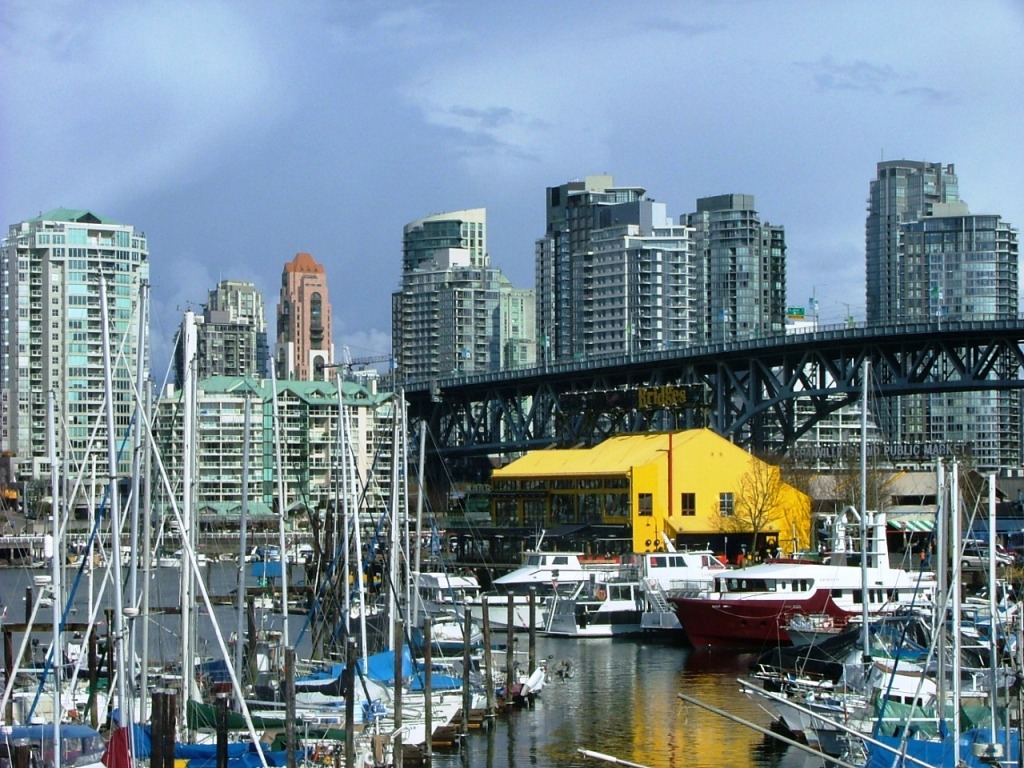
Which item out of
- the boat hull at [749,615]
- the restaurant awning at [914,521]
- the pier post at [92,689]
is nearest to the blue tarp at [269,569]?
the restaurant awning at [914,521]

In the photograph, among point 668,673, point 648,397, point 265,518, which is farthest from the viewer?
point 265,518

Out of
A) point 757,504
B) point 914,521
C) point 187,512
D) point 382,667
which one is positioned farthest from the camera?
point 757,504

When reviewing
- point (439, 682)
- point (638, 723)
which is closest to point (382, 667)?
point (439, 682)

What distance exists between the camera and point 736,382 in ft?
452

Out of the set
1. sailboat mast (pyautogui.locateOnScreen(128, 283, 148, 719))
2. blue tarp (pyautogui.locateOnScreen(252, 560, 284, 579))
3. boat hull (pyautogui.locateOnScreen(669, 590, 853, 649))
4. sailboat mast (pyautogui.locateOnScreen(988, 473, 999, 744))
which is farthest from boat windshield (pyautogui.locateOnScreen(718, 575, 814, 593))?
blue tarp (pyautogui.locateOnScreen(252, 560, 284, 579))

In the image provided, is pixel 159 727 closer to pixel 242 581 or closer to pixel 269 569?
pixel 242 581

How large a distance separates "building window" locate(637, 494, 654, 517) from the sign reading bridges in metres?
26.6

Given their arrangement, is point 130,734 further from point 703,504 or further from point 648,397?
point 648,397

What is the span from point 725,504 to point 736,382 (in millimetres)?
31672

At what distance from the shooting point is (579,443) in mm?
144625

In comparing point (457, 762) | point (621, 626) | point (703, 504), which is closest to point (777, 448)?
point (703, 504)

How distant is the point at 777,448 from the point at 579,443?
1558 centimetres

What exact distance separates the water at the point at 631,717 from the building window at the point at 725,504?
3033 cm

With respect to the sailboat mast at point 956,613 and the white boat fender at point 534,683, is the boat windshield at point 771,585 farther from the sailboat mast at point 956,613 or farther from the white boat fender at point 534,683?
the sailboat mast at point 956,613
